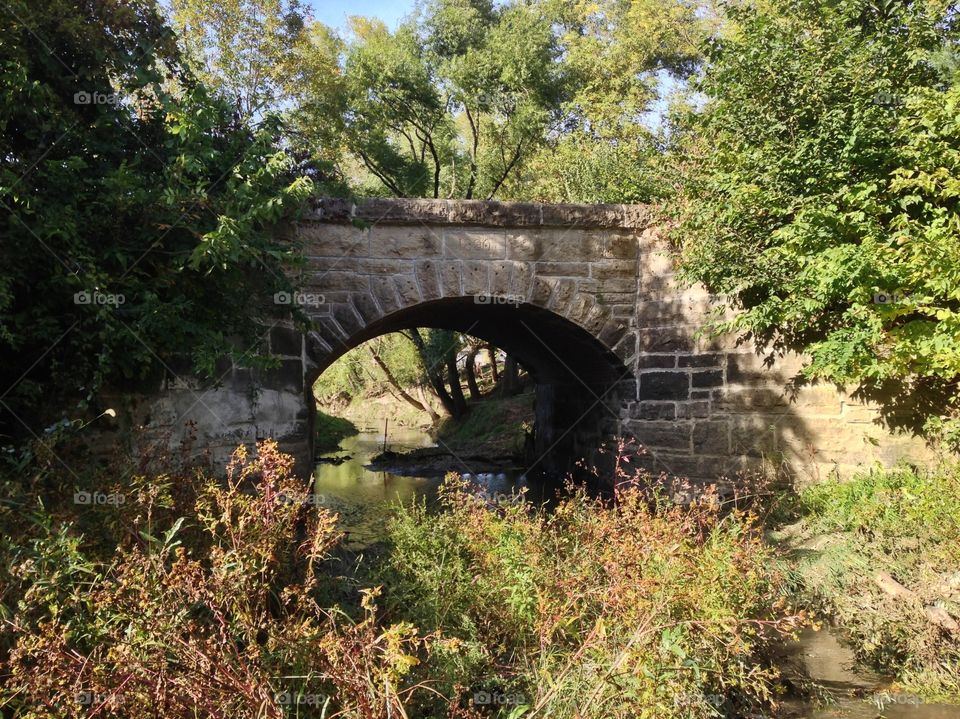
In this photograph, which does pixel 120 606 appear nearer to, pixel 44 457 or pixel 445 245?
pixel 44 457

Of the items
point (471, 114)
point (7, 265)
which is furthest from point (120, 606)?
point (471, 114)

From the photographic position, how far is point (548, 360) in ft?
32.7

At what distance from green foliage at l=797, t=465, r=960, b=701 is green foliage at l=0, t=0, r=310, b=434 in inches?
169

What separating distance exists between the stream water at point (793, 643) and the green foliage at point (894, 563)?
0.15 meters

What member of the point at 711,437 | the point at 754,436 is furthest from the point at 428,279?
the point at 754,436

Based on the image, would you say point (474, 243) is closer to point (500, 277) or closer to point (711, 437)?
point (500, 277)

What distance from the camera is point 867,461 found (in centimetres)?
666

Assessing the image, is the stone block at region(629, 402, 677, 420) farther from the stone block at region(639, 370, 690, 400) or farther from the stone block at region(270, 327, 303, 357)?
the stone block at region(270, 327, 303, 357)
